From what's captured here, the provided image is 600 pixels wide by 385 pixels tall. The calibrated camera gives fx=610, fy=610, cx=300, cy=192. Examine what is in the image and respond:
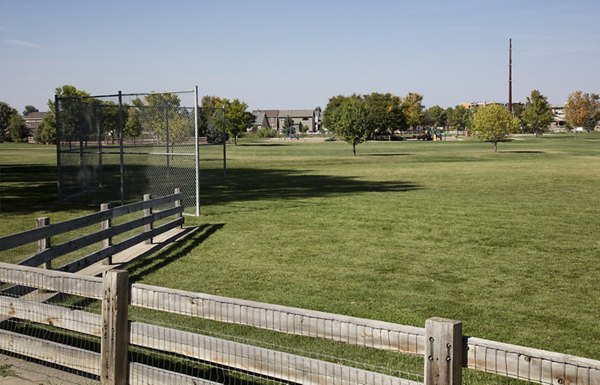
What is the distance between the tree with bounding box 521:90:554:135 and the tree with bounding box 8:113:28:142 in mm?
100144

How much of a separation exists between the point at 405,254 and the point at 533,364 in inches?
376

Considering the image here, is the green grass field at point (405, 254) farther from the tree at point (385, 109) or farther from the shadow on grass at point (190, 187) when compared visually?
the tree at point (385, 109)

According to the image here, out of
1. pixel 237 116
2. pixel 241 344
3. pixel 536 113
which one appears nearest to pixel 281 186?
pixel 241 344

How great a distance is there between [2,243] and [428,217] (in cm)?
1312

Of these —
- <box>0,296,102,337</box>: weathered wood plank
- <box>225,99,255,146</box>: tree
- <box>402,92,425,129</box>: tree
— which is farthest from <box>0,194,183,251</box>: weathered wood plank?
<box>402,92,425,129</box>: tree

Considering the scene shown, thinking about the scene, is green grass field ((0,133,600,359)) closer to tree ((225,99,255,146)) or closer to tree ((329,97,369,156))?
tree ((329,97,369,156))

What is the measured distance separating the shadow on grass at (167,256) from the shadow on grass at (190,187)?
5.67 meters

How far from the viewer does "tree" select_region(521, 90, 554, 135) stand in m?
129

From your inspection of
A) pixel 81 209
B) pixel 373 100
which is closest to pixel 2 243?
pixel 81 209

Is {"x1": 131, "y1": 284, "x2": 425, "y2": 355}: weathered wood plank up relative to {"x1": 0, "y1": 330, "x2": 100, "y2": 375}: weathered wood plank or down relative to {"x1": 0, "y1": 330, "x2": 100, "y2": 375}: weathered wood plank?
up

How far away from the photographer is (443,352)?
390 cm

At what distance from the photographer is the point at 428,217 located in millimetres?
18234

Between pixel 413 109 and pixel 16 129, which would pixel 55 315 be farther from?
pixel 413 109

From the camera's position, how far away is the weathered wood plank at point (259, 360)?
4344mm
